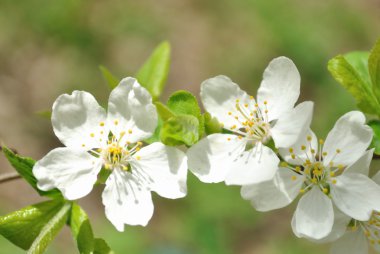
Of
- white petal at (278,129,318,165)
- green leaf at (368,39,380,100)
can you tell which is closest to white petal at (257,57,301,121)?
white petal at (278,129,318,165)

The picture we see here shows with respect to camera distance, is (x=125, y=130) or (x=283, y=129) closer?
(x=283, y=129)

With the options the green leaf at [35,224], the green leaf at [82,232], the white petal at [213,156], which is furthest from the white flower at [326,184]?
the green leaf at [35,224]

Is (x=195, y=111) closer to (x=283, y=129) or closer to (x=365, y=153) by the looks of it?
(x=283, y=129)

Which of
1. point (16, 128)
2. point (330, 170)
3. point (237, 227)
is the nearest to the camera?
point (330, 170)

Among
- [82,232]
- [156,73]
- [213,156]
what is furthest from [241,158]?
[156,73]

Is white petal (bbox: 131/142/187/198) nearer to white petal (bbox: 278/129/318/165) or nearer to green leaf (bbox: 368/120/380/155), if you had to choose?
white petal (bbox: 278/129/318/165)

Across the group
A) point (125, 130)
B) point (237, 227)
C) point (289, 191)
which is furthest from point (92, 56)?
point (289, 191)

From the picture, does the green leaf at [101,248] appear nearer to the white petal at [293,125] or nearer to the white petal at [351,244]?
the white petal at [293,125]

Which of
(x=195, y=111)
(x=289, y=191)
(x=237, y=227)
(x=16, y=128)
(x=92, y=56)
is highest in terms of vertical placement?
(x=195, y=111)
